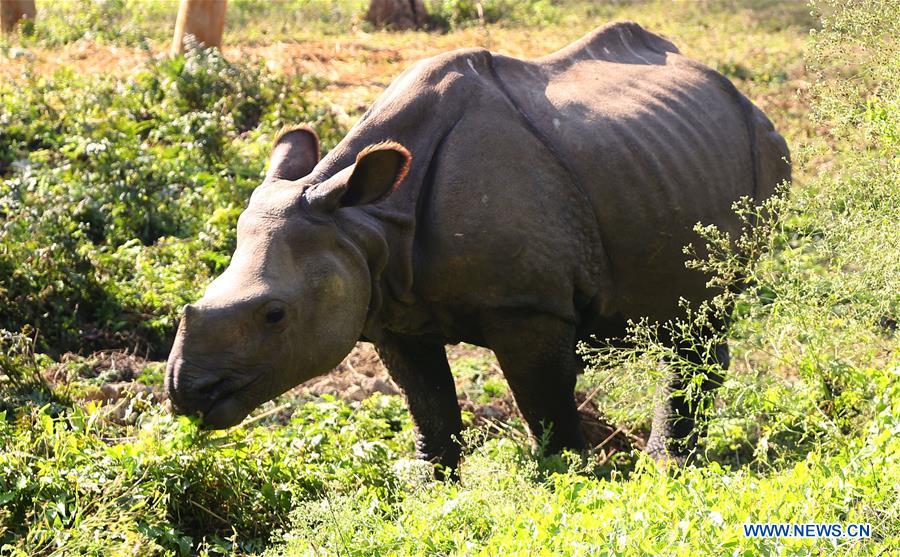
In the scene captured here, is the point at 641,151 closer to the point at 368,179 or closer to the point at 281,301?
the point at 368,179

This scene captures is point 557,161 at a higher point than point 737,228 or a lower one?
higher

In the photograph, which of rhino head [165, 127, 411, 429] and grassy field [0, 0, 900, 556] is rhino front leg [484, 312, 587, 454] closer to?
grassy field [0, 0, 900, 556]

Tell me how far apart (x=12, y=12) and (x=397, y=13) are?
4.72 m

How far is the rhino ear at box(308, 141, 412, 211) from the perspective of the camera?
5965 millimetres

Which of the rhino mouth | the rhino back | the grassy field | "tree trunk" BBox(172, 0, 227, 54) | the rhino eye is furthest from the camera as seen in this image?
"tree trunk" BBox(172, 0, 227, 54)

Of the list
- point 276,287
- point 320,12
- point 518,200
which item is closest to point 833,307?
point 518,200

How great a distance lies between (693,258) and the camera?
703 centimetres

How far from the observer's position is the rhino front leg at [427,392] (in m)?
6.86

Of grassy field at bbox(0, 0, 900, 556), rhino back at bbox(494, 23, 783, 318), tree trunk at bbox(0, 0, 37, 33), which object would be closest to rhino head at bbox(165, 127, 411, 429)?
grassy field at bbox(0, 0, 900, 556)

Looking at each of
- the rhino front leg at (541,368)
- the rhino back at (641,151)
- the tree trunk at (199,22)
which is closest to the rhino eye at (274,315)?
the rhino front leg at (541,368)

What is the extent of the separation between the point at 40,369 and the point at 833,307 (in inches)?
176

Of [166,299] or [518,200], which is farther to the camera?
[166,299]

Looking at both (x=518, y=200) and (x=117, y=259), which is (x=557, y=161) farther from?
(x=117, y=259)

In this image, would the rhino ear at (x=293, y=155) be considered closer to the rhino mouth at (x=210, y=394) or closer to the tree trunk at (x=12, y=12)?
the rhino mouth at (x=210, y=394)
